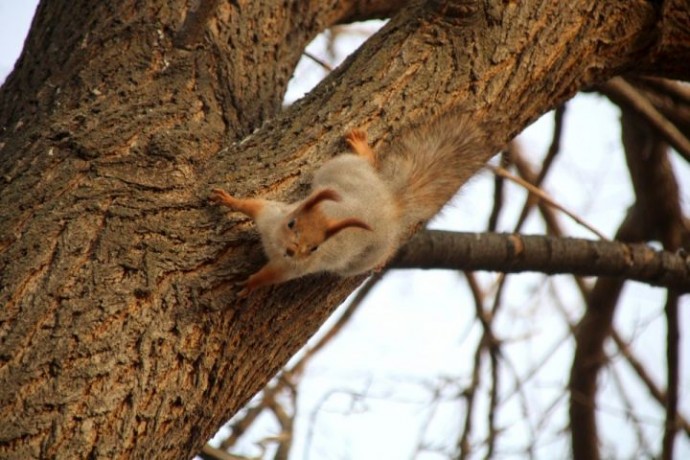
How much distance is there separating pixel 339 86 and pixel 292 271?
0.67 metres

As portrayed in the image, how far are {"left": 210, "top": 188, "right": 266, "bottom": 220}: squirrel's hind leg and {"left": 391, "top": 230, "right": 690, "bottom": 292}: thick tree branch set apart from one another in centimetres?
146

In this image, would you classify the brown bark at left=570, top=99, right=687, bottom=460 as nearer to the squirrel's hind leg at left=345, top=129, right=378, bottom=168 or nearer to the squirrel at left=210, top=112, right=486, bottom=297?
the squirrel at left=210, top=112, right=486, bottom=297

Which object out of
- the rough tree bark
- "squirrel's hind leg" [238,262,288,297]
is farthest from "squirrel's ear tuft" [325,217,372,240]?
"squirrel's hind leg" [238,262,288,297]

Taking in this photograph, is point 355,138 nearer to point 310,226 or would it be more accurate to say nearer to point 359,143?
point 359,143

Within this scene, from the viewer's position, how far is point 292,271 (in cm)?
276

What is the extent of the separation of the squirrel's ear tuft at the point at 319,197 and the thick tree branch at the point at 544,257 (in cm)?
115

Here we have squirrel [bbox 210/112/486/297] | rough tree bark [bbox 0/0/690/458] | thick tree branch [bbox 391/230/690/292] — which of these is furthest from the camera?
thick tree branch [bbox 391/230/690/292]

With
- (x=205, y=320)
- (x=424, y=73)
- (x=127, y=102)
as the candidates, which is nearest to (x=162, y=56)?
(x=127, y=102)

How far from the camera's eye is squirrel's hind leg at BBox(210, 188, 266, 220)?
258 cm

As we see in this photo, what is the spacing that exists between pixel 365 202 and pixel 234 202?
697 millimetres

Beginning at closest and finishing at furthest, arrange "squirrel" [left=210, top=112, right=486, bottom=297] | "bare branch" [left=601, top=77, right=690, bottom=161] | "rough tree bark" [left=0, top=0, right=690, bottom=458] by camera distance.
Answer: "rough tree bark" [left=0, top=0, right=690, bottom=458]
"squirrel" [left=210, top=112, right=486, bottom=297]
"bare branch" [left=601, top=77, right=690, bottom=161]

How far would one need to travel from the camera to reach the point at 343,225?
9.70ft

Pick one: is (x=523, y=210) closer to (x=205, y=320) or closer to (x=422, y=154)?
(x=422, y=154)

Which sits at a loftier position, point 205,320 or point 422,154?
point 422,154
